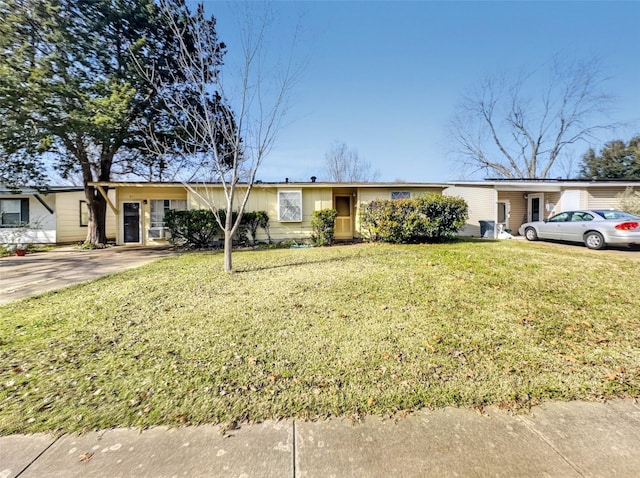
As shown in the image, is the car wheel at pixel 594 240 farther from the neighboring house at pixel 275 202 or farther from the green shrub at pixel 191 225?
the green shrub at pixel 191 225

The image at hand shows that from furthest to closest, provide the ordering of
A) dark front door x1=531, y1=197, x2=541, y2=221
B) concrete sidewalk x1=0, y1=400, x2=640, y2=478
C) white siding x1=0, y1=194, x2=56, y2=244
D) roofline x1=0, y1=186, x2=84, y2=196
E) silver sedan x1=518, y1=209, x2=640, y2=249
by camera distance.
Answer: dark front door x1=531, y1=197, x2=541, y2=221 < white siding x1=0, y1=194, x2=56, y2=244 < roofline x1=0, y1=186, x2=84, y2=196 < silver sedan x1=518, y1=209, x2=640, y2=249 < concrete sidewalk x1=0, y1=400, x2=640, y2=478

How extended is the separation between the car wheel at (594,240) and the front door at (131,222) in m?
17.5

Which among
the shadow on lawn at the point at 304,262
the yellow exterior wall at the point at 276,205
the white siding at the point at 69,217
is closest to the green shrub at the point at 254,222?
the yellow exterior wall at the point at 276,205

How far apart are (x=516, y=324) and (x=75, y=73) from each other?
1493cm

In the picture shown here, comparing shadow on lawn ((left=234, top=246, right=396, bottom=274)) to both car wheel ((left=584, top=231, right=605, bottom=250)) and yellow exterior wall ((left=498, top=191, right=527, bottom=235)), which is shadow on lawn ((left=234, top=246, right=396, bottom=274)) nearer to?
car wheel ((left=584, top=231, right=605, bottom=250))

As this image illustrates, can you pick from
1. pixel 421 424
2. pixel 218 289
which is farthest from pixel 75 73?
pixel 421 424

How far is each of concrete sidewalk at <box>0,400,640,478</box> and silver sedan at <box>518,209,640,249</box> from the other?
9.21 meters

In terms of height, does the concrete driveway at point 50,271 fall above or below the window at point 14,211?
below

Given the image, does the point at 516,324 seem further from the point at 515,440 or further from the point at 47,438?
the point at 47,438

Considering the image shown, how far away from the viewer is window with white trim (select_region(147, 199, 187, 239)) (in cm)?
1294

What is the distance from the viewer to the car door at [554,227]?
10.1m

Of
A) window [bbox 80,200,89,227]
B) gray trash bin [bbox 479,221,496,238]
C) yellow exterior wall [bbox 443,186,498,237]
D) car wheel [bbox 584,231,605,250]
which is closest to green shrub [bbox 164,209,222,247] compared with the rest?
window [bbox 80,200,89,227]

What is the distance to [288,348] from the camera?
10.1 feet

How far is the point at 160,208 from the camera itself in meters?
13.0
